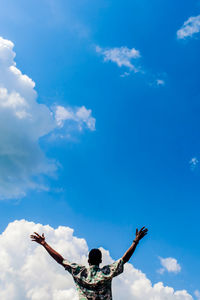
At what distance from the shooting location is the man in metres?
6.36

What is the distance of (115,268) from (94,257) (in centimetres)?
58

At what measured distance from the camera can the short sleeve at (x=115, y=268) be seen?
6.46 meters

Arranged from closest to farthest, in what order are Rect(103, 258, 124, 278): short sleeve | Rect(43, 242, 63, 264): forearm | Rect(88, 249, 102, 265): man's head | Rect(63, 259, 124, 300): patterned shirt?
1. Rect(63, 259, 124, 300): patterned shirt
2. Rect(103, 258, 124, 278): short sleeve
3. Rect(88, 249, 102, 265): man's head
4. Rect(43, 242, 63, 264): forearm

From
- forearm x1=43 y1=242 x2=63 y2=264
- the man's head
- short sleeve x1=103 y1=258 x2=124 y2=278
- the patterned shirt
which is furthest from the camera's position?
forearm x1=43 y1=242 x2=63 y2=264

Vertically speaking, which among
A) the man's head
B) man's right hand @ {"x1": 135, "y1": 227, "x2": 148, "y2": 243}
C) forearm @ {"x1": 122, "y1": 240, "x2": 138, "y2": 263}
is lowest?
the man's head

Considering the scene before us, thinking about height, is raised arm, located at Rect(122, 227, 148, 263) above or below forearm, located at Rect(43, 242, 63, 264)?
above

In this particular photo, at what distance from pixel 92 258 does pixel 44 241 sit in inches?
63.6

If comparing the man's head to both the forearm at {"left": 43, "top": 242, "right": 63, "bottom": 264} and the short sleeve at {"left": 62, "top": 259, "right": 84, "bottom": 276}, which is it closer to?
the short sleeve at {"left": 62, "top": 259, "right": 84, "bottom": 276}

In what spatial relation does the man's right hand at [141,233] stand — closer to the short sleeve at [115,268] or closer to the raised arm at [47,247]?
the short sleeve at [115,268]

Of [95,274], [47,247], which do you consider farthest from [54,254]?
[95,274]

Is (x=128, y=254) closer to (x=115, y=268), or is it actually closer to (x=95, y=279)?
(x=115, y=268)

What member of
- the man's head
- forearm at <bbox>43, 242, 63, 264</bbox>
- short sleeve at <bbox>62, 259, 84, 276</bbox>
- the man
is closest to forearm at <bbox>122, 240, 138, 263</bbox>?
the man

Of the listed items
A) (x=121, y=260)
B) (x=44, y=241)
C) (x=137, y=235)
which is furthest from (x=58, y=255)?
(x=137, y=235)

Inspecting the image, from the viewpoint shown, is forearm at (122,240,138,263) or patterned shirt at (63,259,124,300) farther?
forearm at (122,240,138,263)
